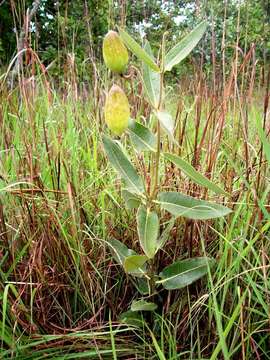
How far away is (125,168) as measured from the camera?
78 cm

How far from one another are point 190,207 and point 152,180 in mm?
82

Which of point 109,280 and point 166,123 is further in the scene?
point 109,280

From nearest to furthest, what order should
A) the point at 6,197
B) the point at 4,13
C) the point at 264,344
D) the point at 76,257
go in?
the point at 264,344
the point at 76,257
the point at 6,197
the point at 4,13

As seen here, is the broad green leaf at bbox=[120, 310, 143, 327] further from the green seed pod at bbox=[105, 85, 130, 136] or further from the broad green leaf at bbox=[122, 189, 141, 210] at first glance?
the green seed pod at bbox=[105, 85, 130, 136]

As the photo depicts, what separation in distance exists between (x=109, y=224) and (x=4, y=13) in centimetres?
417

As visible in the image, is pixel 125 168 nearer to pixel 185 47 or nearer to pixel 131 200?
pixel 131 200

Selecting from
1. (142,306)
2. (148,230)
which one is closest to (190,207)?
(148,230)

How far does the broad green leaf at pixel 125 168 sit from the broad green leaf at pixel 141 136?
0.09 feet

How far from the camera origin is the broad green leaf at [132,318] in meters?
0.81

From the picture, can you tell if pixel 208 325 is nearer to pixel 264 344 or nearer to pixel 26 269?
pixel 264 344

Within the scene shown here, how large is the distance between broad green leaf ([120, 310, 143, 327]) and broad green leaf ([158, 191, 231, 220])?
0.20m

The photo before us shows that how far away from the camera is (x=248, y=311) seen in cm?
80

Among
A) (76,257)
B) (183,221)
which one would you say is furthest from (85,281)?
(183,221)

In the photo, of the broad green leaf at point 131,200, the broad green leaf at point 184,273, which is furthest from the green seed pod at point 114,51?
the broad green leaf at point 184,273
